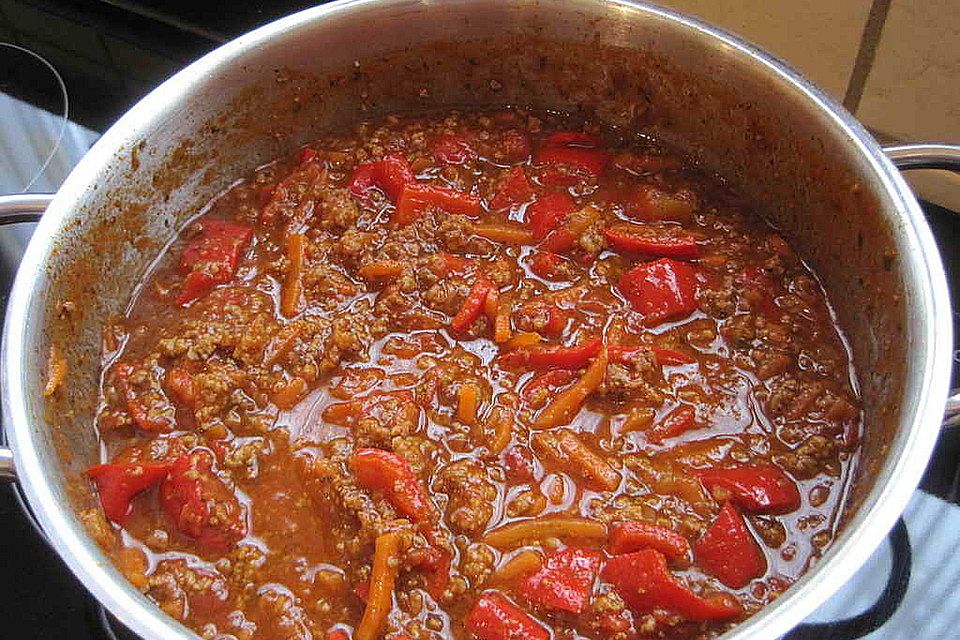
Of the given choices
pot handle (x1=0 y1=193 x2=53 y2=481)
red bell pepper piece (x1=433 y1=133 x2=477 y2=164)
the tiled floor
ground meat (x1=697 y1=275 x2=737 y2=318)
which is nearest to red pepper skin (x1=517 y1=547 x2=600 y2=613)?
ground meat (x1=697 y1=275 x2=737 y2=318)

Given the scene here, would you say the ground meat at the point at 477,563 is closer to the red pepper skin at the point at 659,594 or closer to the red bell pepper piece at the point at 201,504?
the red pepper skin at the point at 659,594

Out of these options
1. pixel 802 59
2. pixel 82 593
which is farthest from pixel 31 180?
pixel 802 59

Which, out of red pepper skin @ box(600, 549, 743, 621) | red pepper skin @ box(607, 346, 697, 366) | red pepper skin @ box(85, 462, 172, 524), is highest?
red pepper skin @ box(607, 346, 697, 366)

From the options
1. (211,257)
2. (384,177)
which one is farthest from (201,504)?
(384,177)

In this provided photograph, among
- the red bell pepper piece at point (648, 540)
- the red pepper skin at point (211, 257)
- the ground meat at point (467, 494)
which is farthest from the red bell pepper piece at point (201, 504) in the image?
the red bell pepper piece at point (648, 540)

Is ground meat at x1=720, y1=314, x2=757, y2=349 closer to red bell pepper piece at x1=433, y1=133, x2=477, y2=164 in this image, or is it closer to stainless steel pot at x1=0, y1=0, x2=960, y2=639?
stainless steel pot at x1=0, y1=0, x2=960, y2=639

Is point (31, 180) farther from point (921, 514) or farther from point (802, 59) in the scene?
point (921, 514)
